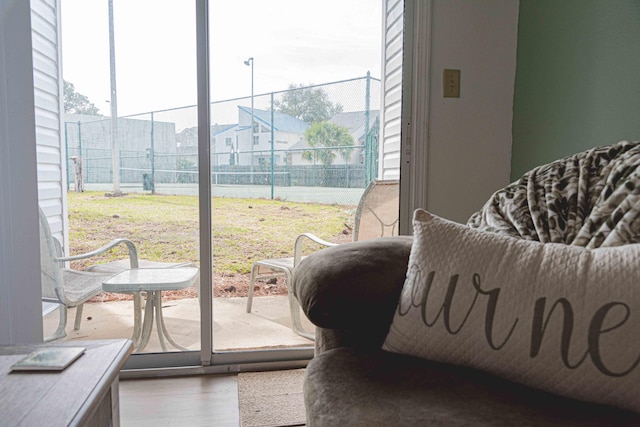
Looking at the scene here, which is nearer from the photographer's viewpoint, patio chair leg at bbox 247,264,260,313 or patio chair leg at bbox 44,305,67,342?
patio chair leg at bbox 44,305,67,342

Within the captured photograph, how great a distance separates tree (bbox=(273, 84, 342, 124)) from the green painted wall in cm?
88

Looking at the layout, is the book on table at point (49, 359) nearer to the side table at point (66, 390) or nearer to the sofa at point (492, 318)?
A: the side table at point (66, 390)

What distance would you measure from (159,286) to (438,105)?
1553 millimetres

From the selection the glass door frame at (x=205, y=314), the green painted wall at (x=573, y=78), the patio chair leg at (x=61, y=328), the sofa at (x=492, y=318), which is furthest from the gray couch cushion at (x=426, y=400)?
the patio chair leg at (x=61, y=328)

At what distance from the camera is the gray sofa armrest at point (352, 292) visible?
0.91 meters

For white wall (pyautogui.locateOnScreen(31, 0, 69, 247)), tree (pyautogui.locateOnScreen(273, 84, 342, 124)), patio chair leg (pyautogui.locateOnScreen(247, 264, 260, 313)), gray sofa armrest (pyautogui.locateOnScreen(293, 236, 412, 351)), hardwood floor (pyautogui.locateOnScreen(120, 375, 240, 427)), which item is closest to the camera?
gray sofa armrest (pyautogui.locateOnScreen(293, 236, 412, 351))

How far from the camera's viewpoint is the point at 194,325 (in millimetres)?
2023

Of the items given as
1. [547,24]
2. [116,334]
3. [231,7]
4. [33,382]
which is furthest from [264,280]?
[547,24]

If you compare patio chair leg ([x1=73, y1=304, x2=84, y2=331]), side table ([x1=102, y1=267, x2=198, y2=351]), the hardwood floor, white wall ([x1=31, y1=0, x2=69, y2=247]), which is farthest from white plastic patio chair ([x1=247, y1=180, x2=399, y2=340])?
white wall ([x1=31, y1=0, x2=69, y2=247])

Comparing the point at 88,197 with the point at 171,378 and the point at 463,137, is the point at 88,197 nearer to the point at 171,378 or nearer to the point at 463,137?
the point at 171,378

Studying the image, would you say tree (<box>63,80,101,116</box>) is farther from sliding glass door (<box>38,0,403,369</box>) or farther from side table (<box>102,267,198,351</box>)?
side table (<box>102,267,198,351</box>)

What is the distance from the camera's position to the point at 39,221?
170cm

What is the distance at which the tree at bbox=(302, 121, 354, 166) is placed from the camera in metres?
2.07

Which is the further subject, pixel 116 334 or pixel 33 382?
pixel 116 334
